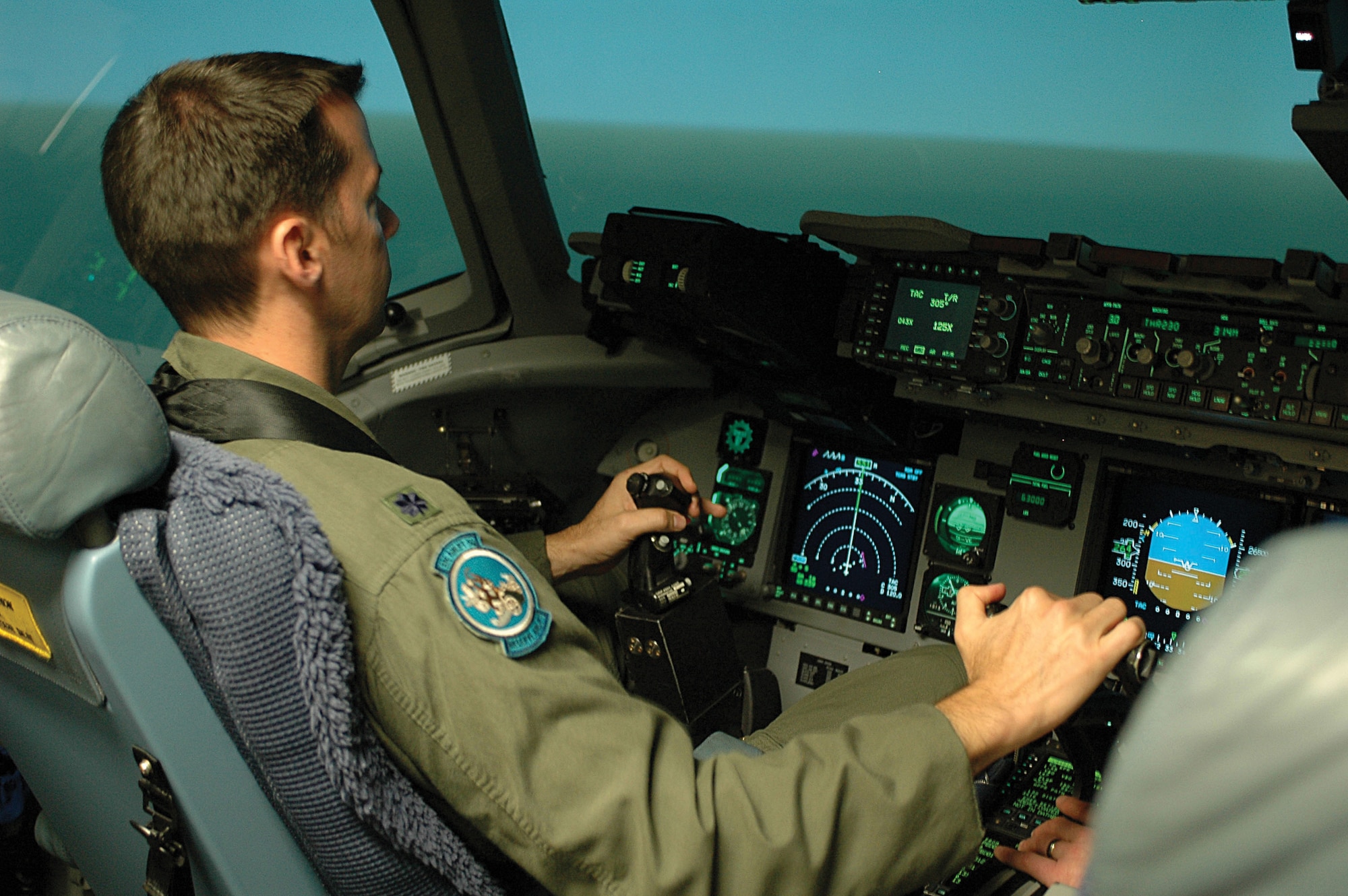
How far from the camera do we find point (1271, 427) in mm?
1893

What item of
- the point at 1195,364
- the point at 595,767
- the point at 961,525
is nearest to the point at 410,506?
the point at 595,767

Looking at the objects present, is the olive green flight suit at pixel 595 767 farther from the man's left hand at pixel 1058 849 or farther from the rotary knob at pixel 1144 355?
the rotary knob at pixel 1144 355

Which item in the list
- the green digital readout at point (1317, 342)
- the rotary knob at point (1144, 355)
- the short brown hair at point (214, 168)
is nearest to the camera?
the short brown hair at point (214, 168)

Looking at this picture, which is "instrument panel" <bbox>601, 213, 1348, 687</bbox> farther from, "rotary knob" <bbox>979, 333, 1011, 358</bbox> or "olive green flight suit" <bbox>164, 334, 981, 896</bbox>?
"olive green flight suit" <bbox>164, 334, 981, 896</bbox>

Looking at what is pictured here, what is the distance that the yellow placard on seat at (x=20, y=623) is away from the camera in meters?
1.06

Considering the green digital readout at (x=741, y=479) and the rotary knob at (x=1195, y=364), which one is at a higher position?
the rotary knob at (x=1195, y=364)

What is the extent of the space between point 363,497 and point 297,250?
1.39 feet

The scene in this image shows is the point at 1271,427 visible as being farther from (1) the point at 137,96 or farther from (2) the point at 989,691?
(1) the point at 137,96

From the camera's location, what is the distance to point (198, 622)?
0.97 m

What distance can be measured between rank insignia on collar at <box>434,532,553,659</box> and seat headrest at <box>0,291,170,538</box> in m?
0.29

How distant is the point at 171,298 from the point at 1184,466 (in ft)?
6.32

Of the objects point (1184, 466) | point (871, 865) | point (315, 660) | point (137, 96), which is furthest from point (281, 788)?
point (1184, 466)

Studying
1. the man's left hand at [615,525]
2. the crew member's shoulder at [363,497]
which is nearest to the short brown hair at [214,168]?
the crew member's shoulder at [363,497]

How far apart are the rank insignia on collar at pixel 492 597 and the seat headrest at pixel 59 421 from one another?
0.29 m
